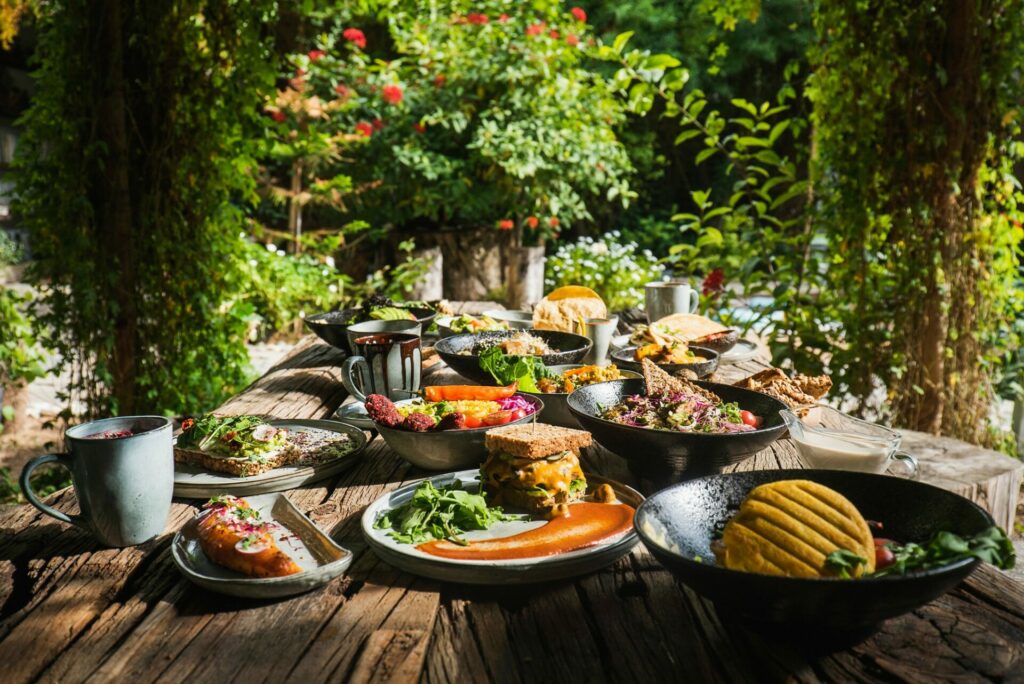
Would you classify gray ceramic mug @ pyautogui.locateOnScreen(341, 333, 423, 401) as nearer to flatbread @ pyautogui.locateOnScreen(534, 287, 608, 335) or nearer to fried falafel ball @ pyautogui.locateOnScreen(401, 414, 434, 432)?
fried falafel ball @ pyautogui.locateOnScreen(401, 414, 434, 432)

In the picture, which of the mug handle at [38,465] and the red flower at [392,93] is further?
the red flower at [392,93]

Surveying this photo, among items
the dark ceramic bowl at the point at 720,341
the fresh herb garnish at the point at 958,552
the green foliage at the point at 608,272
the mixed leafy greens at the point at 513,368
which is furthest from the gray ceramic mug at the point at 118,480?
the green foliage at the point at 608,272

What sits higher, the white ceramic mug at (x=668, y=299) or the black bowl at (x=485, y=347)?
the white ceramic mug at (x=668, y=299)

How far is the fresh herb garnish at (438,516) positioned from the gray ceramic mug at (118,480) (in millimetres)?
370

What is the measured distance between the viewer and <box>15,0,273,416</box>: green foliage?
11.7ft

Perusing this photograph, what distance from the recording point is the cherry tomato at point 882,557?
1.03m

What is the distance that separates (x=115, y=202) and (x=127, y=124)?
A: 0.35 meters

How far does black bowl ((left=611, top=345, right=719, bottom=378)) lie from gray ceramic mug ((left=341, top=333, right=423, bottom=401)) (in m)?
0.61

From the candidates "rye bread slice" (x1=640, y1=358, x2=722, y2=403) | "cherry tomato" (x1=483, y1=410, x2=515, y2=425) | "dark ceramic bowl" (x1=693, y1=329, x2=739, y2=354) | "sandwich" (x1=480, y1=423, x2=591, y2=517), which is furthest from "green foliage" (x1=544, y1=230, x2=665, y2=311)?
"sandwich" (x1=480, y1=423, x2=591, y2=517)

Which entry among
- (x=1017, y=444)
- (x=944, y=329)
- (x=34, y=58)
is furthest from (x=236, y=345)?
(x=1017, y=444)

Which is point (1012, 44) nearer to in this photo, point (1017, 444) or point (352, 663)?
point (1017, 444)

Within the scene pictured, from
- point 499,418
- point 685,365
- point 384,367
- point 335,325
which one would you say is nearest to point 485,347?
point 384,367

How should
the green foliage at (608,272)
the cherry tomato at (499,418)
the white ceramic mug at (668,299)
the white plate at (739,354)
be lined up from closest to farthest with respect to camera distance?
1. the cherry tomato at (499,418)
2. the white plate at (739,354)
3. the white ceramic mug at (668,299)
4. the green foliage at (608,272)

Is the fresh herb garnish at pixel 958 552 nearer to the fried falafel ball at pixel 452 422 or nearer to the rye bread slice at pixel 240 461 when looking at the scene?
the fried falafel ball at pixel 452 422
